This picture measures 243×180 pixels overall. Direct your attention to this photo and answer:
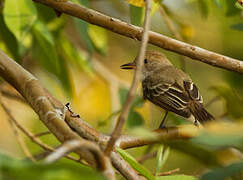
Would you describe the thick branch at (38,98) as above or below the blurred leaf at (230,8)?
below

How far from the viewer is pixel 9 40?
383cm

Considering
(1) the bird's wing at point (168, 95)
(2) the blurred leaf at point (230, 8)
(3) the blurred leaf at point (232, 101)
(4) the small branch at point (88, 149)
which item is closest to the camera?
(4) the small branch at point (88, 149)

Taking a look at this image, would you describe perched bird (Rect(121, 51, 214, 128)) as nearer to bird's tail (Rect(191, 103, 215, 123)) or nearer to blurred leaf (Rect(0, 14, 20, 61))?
bird's tail (Rect(191, 103, 215, 123))

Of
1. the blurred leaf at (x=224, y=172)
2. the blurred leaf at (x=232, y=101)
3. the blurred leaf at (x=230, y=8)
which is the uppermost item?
the blurred leaf at (x=224, y=172)

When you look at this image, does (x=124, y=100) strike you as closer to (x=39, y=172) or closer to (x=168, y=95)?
(x=168, y=95)

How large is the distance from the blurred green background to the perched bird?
6.3 inches

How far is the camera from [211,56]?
2844 mm

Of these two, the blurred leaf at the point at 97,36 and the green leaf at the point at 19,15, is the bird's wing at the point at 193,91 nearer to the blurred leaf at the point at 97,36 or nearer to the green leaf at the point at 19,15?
the blurred leaf at the point at 97,36

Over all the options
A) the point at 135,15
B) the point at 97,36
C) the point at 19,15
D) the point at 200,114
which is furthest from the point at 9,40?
the point at 200,114

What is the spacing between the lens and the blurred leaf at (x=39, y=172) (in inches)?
40.4

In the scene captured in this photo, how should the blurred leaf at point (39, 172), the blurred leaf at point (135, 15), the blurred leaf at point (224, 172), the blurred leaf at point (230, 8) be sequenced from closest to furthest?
the blurred leaf at point (39, 172)
the blurred leaf at point (224, 172)
the blurred leaf at point (230, 8)
the blurred leaf at point (135, 15)

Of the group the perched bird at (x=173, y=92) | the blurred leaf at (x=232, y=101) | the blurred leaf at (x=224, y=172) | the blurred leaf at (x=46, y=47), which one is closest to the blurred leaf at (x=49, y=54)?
the blurred leaf at (x=46, y=47)

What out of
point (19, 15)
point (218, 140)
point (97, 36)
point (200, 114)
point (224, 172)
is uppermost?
point (218, 140)

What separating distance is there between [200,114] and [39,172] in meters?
3.49
